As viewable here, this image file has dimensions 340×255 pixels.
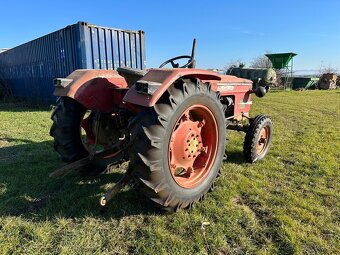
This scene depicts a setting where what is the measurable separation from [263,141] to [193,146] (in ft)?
6.68

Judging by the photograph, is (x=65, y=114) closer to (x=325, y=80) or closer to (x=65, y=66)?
(x=65, y=66)

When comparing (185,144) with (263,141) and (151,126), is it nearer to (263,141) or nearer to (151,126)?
(151,126)

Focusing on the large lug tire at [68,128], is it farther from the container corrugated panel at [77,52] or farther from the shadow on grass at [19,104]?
the shadow on grass at [19,104]

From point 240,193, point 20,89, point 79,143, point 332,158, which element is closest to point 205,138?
point 240,193

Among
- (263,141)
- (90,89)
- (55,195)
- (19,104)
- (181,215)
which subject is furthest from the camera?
(19,104)

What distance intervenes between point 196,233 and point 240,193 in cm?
104

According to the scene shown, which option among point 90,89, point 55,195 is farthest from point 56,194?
point 90,89

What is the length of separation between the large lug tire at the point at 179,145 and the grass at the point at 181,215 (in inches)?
10.9

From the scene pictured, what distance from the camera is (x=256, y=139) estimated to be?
4277 mm

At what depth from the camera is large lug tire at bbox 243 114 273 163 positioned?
4258mm

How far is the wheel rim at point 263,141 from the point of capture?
181 inches

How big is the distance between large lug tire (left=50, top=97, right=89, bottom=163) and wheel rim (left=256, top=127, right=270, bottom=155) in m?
2.67

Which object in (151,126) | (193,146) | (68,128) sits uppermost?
(151,126)

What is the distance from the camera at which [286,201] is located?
10.6 feet
